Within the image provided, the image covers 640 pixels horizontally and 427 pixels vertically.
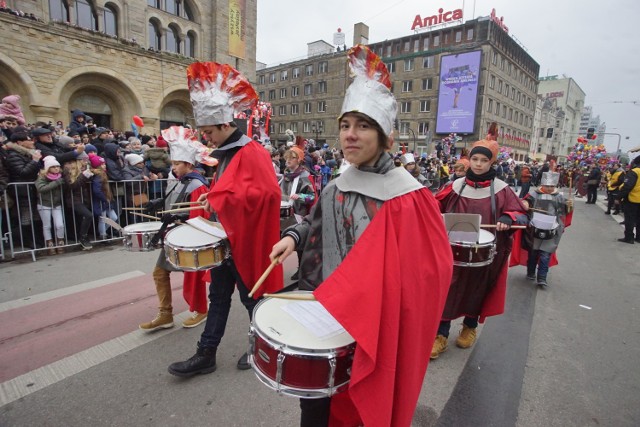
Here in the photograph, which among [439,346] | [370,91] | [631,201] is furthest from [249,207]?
[631,201]

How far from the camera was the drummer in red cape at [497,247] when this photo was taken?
3.23 m

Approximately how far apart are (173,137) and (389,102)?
2615 mm

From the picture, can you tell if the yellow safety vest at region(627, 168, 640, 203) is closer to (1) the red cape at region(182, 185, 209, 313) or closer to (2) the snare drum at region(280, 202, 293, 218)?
(2) the snare drum at region(280, 202, 293, 218)

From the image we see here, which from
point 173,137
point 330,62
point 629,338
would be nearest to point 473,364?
point 629,338

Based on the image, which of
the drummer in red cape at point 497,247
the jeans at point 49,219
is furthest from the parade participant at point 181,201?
the jeans at point 49,219

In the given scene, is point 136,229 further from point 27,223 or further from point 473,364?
point 27,223

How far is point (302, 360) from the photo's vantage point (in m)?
1.40

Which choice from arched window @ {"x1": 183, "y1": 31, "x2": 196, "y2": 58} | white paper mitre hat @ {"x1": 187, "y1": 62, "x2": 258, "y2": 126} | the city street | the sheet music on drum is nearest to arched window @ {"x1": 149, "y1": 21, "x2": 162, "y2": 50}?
arched window @ {"x1": 183, "y1": 31, "x2": 196, "y2": 58}

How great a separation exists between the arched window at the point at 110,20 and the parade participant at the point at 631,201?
2305 centimetres

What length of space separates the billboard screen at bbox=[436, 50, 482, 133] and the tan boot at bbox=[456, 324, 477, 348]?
149 ft

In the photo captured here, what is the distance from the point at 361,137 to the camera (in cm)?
160

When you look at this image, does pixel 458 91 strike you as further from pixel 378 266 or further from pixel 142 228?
pixel 378 266

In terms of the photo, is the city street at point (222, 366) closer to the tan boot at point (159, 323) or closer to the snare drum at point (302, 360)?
the tan boot at point (159, 323)

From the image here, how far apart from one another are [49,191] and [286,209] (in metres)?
4.26
